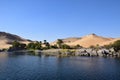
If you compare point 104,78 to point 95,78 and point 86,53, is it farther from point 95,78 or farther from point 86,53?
point 86,53

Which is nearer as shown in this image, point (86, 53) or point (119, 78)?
point (119, 78)

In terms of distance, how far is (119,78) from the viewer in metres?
63.1

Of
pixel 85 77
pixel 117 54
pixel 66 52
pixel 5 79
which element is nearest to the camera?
pixel 5 79

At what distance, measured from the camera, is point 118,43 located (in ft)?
530

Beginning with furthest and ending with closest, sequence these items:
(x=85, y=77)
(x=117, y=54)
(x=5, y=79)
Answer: (x=117, y=54), (x=85, y=77), (x=5, y=79)

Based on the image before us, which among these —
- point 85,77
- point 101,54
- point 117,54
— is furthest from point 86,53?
point 85,77

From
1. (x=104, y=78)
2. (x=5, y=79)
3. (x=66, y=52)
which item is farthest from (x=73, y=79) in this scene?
(x=66, y=52)

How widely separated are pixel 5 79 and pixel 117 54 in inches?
4165

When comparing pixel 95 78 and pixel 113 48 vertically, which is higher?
pixel 113 48

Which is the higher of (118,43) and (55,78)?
(118,43)

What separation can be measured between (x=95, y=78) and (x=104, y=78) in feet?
8.00

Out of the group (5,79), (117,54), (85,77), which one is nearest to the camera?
(5,79)

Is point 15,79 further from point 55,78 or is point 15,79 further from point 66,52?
point 66,52

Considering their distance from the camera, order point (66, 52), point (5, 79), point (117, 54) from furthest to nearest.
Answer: point (66, 52), point (117, 54), point (5, 79)
